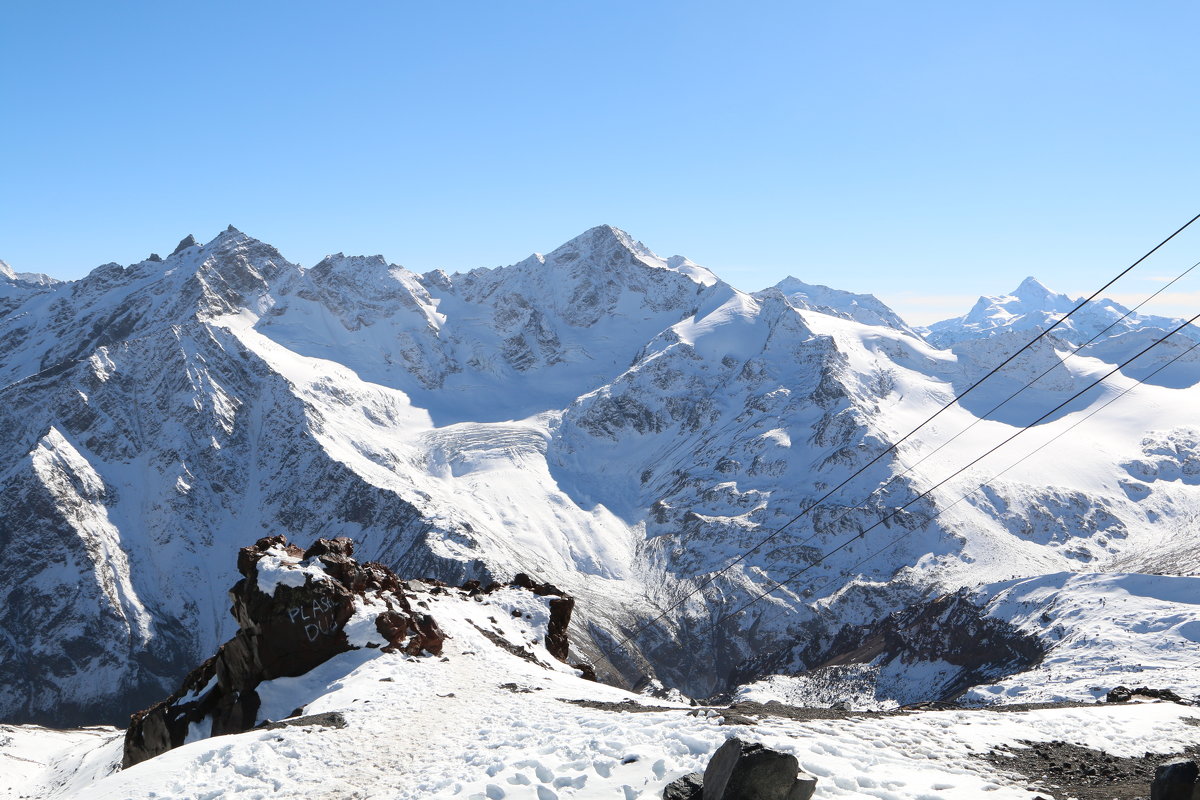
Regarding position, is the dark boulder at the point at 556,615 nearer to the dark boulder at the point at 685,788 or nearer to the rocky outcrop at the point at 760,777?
the dark boulder at the point at 685,788

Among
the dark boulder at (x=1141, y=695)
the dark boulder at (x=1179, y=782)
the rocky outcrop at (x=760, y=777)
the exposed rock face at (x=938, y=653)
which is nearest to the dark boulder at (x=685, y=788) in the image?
the rocky outcrop at (x=760, y=777)

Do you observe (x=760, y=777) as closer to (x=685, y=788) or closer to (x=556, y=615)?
(x=685, y=788)

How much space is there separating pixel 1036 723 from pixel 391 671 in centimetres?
2498

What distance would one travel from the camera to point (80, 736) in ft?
424

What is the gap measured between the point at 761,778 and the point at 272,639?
29.1 meters

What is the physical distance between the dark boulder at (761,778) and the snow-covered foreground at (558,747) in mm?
1288

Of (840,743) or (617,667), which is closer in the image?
(840,743)

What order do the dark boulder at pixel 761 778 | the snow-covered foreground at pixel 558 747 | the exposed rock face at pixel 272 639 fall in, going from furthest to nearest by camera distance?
the exposed rock face at pixel 272 639, the snow-covered foreground at pixel 558 747, the dark boulder at pixel 761 778

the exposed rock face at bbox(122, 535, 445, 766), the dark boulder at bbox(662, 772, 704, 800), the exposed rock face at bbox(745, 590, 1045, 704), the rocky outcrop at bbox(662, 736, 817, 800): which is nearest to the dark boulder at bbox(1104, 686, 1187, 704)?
the rocky outcrop at bbox(662, 736, 817, 800)

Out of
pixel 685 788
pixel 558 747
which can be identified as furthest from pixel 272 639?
pixel 685 788

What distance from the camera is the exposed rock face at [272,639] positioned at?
38750mm

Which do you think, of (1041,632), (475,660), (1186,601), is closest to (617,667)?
→ (1041,632)

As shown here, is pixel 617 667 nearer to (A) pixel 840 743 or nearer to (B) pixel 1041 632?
(B) pixel 1041 632

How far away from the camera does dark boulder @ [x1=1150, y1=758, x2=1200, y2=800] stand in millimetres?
15640
